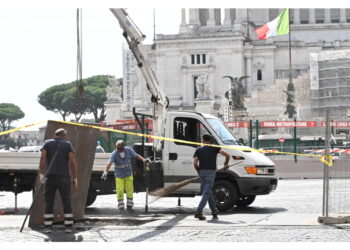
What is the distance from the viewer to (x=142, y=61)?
20.3m

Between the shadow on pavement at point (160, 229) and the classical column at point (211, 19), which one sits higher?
the classical column at point (211, 19)

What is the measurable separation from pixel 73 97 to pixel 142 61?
109 metres

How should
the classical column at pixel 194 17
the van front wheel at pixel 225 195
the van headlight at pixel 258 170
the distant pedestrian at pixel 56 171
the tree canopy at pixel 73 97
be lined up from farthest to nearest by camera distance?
1. the tree canopy at pixel 73 97
2. the classical column at pixel 194 17
3. the van headlight at pixel 258 170
4. the van front wheel at pixel 225 195
5. the distant pedestrian at pixel 56 171

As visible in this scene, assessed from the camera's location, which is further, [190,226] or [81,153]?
[81,153]

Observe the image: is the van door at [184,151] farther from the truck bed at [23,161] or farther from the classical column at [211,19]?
the classical column at [211,19]

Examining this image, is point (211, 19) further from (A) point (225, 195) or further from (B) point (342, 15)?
(A) point (225, 195)

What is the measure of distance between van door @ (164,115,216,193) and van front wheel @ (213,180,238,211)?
61 centimetres

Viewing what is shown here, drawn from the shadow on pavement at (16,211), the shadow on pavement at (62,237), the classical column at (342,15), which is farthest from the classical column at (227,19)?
the shadow on pavement at (62,237)

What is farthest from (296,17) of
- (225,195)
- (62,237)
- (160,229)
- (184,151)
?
(62,237)

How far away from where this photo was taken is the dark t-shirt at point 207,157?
51.7ft

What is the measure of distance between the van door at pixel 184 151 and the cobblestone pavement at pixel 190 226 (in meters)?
0.66

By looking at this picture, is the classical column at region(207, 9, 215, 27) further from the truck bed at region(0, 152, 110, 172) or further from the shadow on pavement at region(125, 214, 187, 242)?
the shadow on pavement at region(125, 214, 187, 242)

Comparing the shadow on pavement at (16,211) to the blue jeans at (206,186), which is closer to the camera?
the blue jeans at (206,186)

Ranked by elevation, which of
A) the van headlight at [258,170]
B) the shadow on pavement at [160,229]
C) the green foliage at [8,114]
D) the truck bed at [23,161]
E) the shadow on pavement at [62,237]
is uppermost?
the green foliage at [8,114]
